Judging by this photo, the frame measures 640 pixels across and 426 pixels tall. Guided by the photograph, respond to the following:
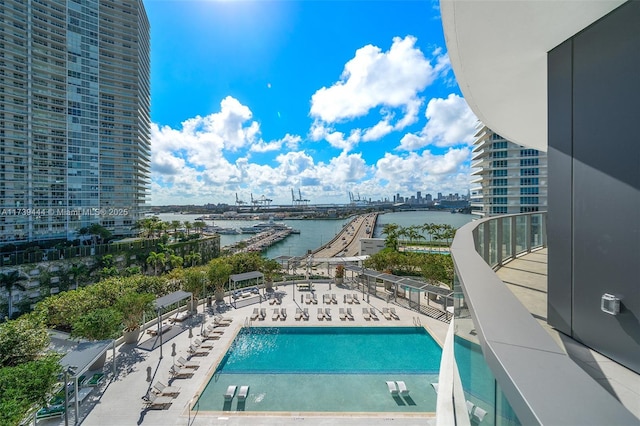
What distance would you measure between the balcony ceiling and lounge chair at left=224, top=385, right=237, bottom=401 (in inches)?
401

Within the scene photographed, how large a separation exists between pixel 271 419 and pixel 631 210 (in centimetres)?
916

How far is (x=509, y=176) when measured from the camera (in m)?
37.1

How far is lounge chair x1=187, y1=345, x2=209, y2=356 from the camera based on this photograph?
449 inches

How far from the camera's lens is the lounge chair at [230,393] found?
882 cm

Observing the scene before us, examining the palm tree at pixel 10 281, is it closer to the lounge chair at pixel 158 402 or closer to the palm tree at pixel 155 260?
the palm tree at pixel 155 260

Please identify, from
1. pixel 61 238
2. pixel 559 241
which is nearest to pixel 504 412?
pixel 559 241

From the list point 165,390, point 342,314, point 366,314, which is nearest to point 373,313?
point 366,314

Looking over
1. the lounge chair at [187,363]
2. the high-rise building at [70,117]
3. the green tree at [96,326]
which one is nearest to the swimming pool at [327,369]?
the lounge chair at [187,363]

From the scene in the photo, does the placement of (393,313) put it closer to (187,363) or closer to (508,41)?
(187,363)

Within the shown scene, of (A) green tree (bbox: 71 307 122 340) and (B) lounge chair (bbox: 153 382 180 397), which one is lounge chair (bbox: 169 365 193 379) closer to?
(B) lounge chair (bbox: 153 382 180 397)

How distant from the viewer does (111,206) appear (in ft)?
140

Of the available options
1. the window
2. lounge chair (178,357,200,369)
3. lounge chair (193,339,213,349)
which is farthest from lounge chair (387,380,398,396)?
the window

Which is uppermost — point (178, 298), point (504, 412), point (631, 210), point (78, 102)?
point (78, 102)

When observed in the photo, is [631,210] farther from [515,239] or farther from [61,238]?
[61,238]
